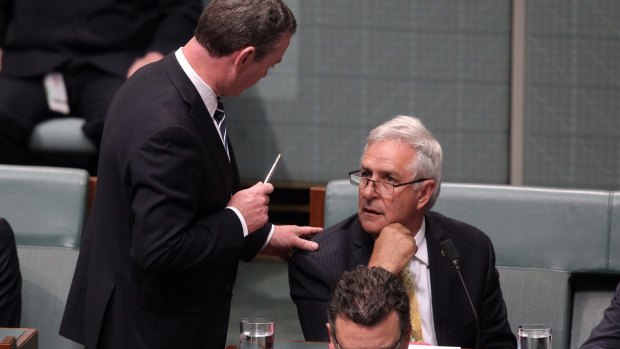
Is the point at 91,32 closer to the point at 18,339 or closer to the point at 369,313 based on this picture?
the point at 18,339

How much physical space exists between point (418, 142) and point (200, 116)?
2.01 ft

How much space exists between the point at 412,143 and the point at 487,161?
190cm

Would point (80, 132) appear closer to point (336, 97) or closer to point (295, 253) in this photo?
point (336, 97)

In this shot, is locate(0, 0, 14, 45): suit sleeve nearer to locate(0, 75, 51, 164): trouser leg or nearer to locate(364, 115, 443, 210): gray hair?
locate(0, 75, 51, 164): trouser leg

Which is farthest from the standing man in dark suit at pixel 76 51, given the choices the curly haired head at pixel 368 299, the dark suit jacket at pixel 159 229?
the curly haired head at pixel 368 299

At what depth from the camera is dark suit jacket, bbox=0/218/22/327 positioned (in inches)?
115

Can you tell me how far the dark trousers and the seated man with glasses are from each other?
90.8 inches

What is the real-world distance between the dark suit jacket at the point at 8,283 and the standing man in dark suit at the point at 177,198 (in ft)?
1.49

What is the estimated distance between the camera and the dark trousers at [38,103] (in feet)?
13.9

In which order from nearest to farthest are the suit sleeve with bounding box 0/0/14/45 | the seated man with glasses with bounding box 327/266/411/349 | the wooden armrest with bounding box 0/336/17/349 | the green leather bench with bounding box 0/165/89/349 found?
the seated man with glasses with bounding box 327/266/411/349 < the wooden armrest with bounding box 0/336/17/349 < the green leather bench with bounding box 0/165/89/349 < the suit sleeve with bounding box 0/0/14/45

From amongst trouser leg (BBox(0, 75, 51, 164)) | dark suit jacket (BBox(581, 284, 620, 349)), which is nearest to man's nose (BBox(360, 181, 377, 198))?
dark suit jacket (BBox(581, 284, 620, 349))

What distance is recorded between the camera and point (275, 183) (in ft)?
15.2

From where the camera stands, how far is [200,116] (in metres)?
2.37

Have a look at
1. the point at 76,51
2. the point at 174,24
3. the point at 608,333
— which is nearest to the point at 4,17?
the point at 76,51
